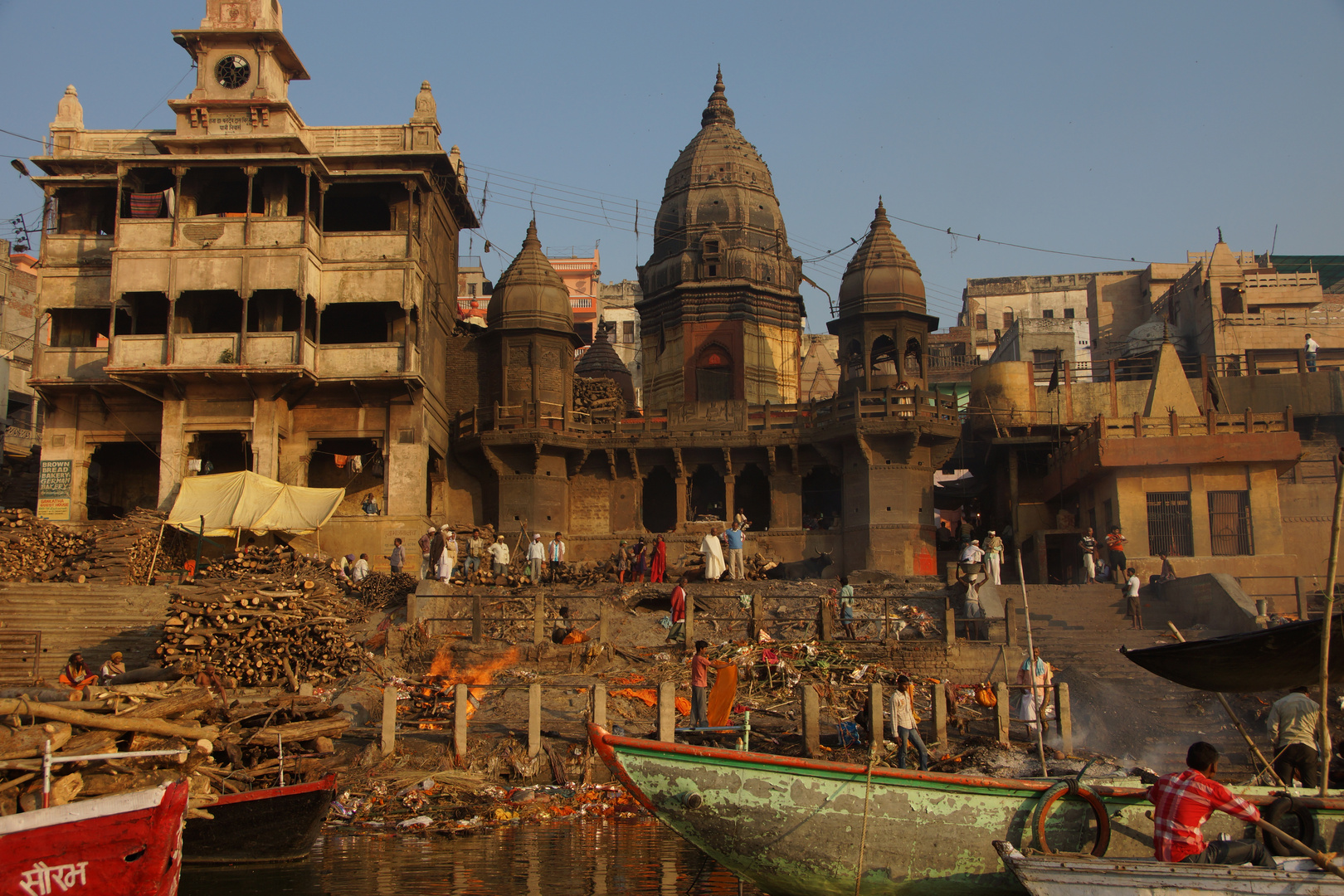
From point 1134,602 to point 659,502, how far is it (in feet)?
49.5

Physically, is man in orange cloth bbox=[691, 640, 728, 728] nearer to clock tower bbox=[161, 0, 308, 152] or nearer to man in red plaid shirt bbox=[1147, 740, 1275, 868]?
man in red plaid shirt bbox=[1147, 740, 1275, 868]

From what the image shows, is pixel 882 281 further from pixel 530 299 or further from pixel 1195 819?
pixel 1195 819

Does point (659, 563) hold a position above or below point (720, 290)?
below

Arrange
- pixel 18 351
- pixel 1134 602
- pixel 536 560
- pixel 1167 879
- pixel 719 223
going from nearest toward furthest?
pixel 1167 879
pixel 1134 602
pixel 536 560
pixel 719 223
pixel 18 351

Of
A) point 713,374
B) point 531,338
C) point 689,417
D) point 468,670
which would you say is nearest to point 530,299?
point 531,338

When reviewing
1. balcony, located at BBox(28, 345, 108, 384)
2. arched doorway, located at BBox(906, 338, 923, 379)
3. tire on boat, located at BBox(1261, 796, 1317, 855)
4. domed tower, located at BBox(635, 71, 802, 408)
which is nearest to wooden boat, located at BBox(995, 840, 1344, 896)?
tire on boat, located at BBox(1261, 796, 1317, 855)

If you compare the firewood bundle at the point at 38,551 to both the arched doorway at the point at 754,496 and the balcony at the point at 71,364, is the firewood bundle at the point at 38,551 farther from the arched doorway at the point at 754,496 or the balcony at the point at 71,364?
the arched doorway at the point at 754,496

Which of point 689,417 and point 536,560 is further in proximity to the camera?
point 689,417

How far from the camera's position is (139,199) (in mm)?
A: 28641

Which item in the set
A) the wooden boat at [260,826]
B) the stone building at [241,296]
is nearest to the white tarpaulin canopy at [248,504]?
the stone building at [241,296]

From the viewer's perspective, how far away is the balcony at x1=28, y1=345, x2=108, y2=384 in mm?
28922

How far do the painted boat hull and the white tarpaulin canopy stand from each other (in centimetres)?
1745

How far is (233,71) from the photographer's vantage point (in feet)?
96.3

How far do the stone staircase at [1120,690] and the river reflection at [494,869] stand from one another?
24.9ft
